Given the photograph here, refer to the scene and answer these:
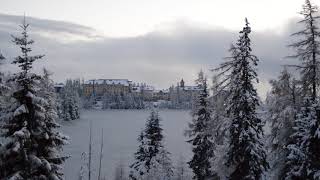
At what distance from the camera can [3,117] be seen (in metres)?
19.2

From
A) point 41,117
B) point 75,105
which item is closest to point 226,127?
point 41,117

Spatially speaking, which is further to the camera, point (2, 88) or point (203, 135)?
point (203, 135)

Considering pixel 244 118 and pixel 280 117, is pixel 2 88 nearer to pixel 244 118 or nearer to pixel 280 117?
pixel 244 118

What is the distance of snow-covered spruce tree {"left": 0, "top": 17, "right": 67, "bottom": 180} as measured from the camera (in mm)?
18812

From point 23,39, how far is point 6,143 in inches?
169

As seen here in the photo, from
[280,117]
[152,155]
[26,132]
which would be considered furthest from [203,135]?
[26,132]

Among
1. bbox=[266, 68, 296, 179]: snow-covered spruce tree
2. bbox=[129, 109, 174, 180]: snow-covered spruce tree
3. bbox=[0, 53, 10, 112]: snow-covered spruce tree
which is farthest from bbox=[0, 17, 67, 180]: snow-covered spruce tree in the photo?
bbox=[129, 109, 174, 180]: snow-covered spruce tree

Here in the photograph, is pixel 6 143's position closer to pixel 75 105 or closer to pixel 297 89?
pixel 297 89

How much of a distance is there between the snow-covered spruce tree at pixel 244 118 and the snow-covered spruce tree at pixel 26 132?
9528mm

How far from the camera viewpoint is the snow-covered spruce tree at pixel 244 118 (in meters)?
24.6

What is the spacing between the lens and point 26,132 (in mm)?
18812

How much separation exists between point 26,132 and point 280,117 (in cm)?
1914

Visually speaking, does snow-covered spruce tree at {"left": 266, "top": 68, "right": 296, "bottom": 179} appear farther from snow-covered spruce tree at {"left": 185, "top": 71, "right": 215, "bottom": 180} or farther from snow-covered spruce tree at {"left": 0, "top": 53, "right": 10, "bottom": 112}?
snow-covered spruce tree at {"left": 0, "top": 53, "right": 10, "bottom": 112}

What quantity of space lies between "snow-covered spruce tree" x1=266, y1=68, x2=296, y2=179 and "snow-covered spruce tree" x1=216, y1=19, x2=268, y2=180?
4085 mm
